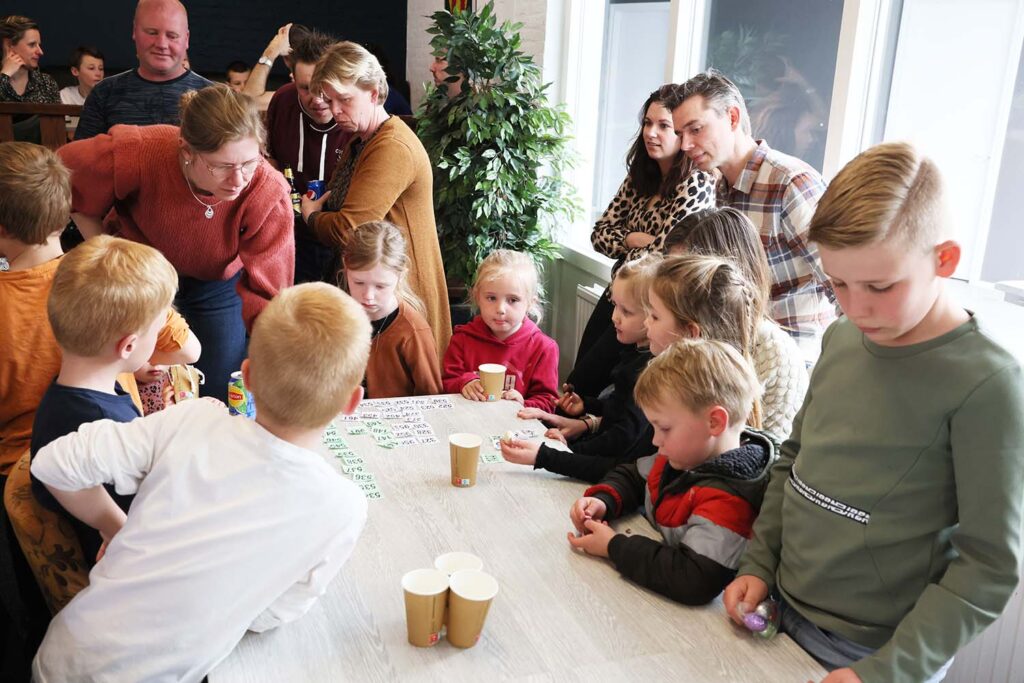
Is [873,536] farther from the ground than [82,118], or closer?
closer

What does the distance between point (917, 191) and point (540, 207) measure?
331 centimetres

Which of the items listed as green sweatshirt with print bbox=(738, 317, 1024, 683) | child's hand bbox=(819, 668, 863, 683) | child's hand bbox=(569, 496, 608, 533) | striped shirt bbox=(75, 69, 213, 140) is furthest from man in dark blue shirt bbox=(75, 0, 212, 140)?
child's hand bbox=(819, 668, 863, 683)

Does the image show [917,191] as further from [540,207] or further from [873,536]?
[540,207]

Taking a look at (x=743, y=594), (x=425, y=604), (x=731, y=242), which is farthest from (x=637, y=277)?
(x=425, y=604)

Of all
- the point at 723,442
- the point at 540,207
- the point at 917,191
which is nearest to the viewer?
the point at 917,191

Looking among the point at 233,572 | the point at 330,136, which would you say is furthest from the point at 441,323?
the point at 233,572

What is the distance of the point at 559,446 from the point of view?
2.24m

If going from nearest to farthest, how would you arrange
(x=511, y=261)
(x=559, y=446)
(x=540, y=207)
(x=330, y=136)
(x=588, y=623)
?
(x=588, y=623), (x=559, y=446), (x=511, y=261), (x=330, y=136), (x=540, y=207)

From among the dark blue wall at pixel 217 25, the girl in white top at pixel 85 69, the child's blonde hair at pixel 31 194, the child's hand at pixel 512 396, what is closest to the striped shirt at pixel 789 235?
the child's hand at pixel 512 396

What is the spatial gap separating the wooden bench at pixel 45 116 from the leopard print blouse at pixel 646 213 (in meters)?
2.53

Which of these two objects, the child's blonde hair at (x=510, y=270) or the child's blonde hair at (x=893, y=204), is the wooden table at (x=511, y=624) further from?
the child's blonde hair at (x=510, y=270)

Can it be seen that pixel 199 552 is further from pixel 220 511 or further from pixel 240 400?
pixel 240 400

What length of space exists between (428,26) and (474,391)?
494cm

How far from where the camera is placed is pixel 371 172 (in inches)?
120
